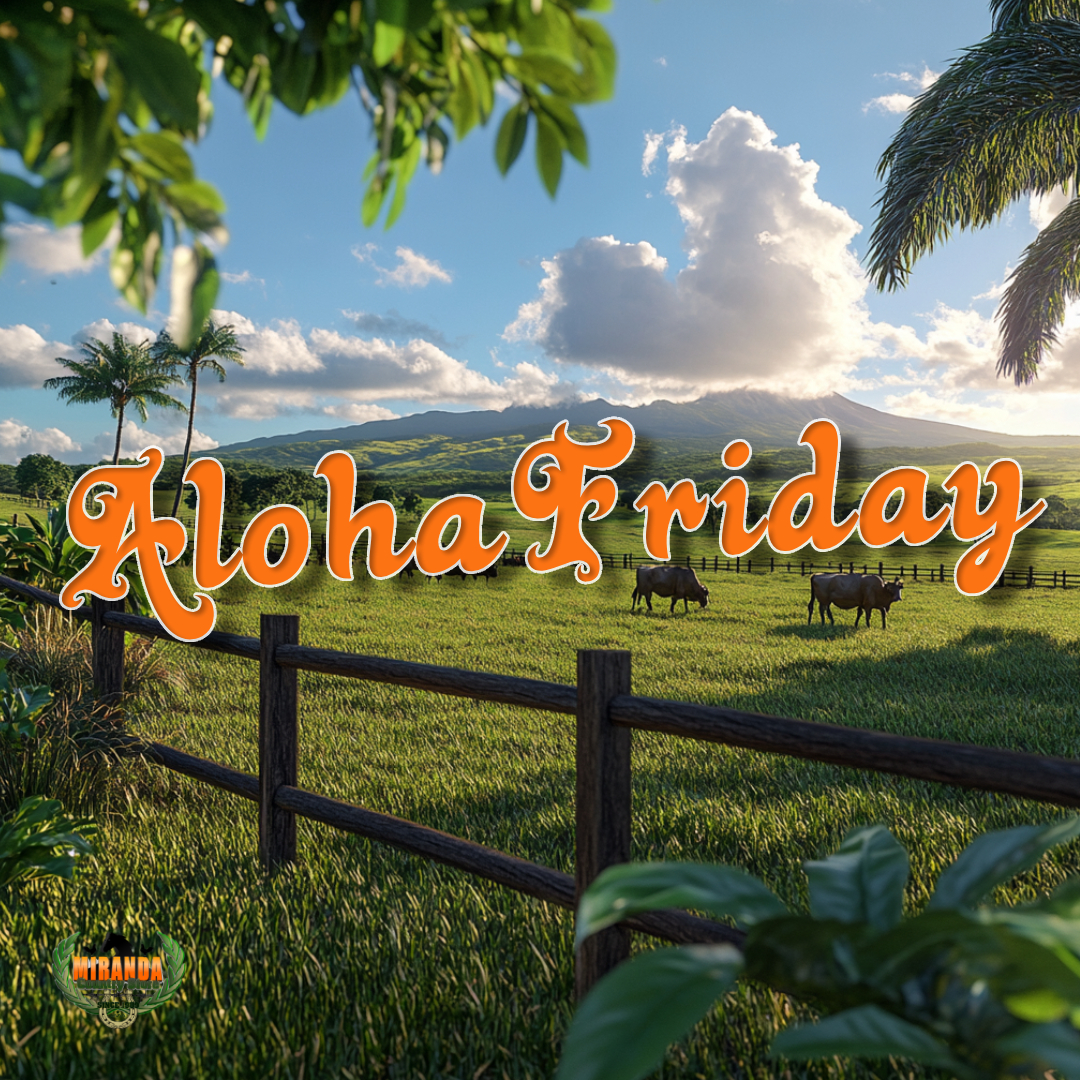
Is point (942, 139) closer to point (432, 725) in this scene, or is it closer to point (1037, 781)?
point (432, 725)

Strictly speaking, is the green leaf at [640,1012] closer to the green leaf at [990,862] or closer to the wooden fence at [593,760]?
the green leaf at [990,862]

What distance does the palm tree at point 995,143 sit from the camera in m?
11.1

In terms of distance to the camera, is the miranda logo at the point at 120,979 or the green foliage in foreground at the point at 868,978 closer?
the green foliage in foreground at the point at 868,978

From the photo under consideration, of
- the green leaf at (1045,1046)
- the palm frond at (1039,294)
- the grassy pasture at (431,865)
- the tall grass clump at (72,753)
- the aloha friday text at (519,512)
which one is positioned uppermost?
the palm frond at (1039,294)

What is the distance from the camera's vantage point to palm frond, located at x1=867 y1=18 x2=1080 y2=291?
36.4 ft

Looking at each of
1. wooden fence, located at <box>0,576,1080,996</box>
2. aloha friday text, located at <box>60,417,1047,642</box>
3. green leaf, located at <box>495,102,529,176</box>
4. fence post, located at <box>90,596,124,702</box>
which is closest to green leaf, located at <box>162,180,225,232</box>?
green leaf, located at <box>495,102,529,176</box>

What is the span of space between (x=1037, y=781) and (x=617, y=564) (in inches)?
1785

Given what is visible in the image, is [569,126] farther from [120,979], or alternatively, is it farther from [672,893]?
[120,979]

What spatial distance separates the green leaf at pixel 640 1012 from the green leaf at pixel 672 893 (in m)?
0.08

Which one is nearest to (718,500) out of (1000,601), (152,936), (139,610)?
(139,610)

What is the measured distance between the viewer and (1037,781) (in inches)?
72.7

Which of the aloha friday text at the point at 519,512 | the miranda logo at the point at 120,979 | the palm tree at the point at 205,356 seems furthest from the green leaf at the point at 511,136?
the palm tree at the point at 205,356

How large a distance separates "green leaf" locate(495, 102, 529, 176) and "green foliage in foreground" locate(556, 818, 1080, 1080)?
1.26m

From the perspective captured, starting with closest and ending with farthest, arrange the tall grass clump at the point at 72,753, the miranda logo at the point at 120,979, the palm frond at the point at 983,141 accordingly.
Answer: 1. the miranda logo at the point at 120,979
2. the tall grass clump at the point at 72,753
3. the palm frond at the point at 983,141
